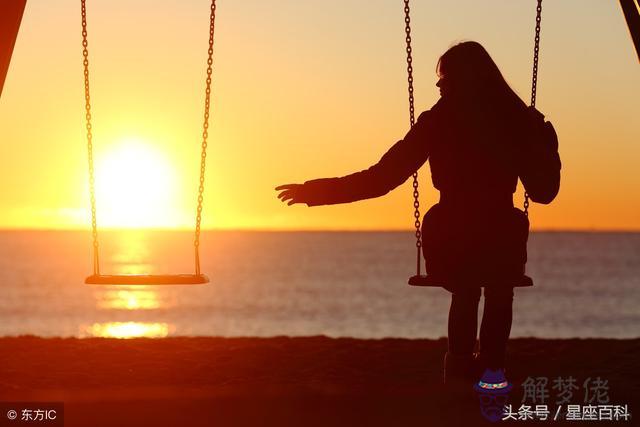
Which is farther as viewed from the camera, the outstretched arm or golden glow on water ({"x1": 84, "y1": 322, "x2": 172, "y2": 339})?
golden glow on water ({"x1": 84, "y1": 322, "x2": 172, "y2": 339})

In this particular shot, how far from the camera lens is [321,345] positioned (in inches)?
502

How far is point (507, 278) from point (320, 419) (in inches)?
55.5

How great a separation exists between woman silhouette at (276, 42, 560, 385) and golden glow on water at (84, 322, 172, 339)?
157 feet

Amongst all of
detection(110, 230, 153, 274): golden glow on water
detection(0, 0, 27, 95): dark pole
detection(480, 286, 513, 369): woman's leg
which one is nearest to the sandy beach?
detection(480, 286, 513, 369): woman's leg

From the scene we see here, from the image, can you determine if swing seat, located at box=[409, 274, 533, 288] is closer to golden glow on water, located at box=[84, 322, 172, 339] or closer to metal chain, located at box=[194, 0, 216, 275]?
metal chain, located at box=[194, 0, 216, 275]

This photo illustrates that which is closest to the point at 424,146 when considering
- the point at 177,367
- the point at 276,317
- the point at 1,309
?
the point at 177,367

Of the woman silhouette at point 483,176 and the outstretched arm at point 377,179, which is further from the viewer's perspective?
the outstretched arm at point 377,179

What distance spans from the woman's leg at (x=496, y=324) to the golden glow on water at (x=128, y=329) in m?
47.7

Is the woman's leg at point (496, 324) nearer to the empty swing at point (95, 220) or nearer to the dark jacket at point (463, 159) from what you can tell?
the dark jacket at point (463, 159)

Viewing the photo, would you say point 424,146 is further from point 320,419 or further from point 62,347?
point 62,347

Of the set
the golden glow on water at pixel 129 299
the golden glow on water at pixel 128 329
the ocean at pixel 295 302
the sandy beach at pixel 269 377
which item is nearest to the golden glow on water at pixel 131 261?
the ocean at pixel 295 302

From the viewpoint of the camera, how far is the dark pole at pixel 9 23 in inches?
332

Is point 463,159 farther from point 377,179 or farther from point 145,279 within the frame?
point 145,279

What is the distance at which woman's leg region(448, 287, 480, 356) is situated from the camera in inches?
291
